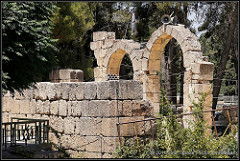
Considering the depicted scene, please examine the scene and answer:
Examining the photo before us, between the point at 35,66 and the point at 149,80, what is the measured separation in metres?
8.48

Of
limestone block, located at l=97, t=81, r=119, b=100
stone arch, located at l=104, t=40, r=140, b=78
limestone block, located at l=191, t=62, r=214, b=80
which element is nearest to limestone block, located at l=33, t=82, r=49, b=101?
limestone block, located at l=97, t=81, r=119, b=100

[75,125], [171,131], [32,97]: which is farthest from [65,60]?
[171,131]

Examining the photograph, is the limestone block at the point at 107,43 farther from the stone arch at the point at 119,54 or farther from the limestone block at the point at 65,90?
the limestone block at the point at 65,90

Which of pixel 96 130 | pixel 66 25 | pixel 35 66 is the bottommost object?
pixel 96 130

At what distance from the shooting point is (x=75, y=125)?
9.67 metres

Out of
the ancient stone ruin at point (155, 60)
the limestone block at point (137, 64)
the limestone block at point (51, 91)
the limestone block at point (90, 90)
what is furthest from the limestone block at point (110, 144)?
the limestone block at point (137, 64)

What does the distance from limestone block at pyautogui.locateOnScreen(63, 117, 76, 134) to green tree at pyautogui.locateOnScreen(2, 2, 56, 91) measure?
1762 millimetres

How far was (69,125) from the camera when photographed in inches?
387

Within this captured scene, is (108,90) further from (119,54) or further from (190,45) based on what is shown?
(119,54)

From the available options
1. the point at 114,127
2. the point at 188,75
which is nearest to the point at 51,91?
the point at 114,127

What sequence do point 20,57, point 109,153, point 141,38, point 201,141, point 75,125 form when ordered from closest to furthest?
point 201,141 → point 20,57 → point 109,153 → point 75,125 → point 141,38

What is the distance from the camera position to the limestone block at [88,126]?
9.18m

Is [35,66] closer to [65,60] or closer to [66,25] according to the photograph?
[66,25]

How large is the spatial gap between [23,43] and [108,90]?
8.11 ft
